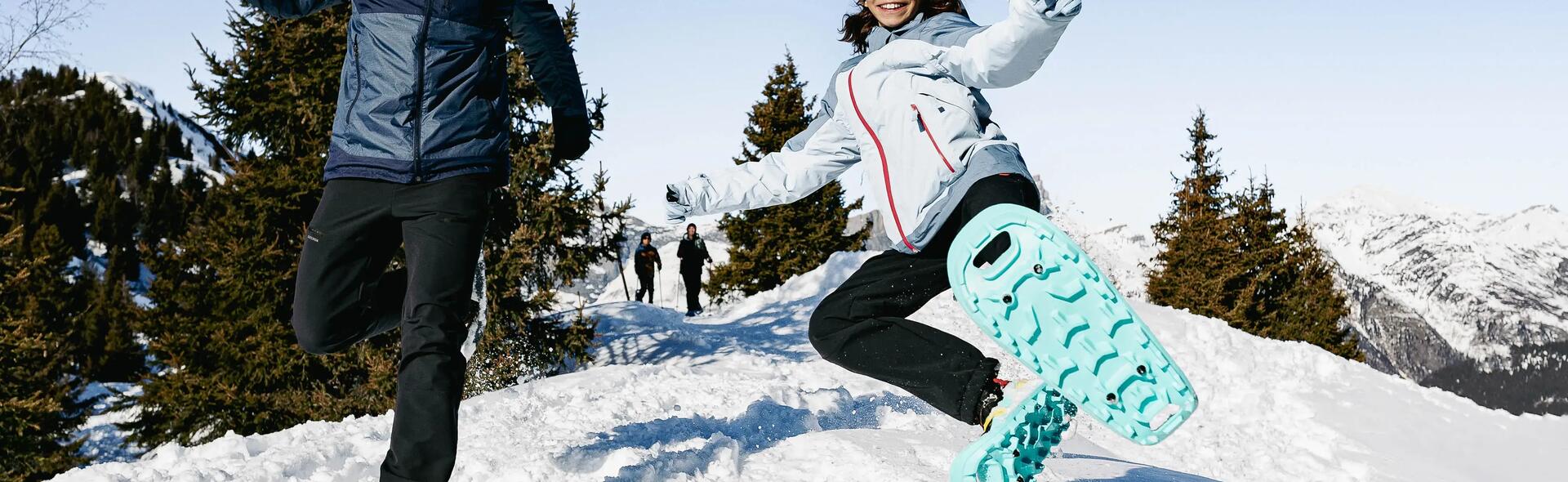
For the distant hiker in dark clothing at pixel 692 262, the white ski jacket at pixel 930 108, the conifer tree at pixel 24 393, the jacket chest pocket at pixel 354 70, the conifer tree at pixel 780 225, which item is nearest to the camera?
the white ski jacket at pixel 930 108

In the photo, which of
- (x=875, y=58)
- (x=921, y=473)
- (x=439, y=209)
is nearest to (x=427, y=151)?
(x=439, y=209)

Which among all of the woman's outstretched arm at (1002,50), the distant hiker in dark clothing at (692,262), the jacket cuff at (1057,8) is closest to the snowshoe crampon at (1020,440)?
the woman's outstretched arm at (1002,50)

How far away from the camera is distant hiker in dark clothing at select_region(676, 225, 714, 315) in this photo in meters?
18.7

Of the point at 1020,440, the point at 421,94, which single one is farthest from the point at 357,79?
the point at 1020,440

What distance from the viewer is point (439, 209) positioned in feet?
8.75

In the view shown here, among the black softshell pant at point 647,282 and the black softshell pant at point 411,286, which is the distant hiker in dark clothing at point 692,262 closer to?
the black softshell pant at point 647,282

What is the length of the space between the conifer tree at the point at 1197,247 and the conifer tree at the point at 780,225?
403 inches

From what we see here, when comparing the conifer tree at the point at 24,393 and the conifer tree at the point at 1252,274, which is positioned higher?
the conifer tree at the point at 24,393

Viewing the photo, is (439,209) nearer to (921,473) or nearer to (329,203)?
(329,203)

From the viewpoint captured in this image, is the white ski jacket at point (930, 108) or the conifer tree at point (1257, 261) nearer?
the white ski jacket at point (930, 108)

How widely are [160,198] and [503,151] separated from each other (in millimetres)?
38458

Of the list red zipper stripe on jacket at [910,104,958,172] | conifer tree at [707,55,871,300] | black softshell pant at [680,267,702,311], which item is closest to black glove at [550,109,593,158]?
red zipper stripe on jacket at [910,104,958,172]

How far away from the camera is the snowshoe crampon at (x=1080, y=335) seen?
2.33 m

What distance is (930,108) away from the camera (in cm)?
264
